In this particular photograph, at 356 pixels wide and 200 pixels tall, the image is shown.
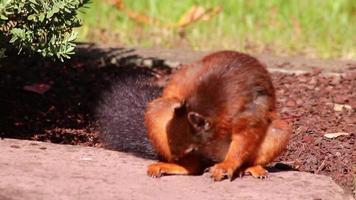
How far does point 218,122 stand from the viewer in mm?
5242

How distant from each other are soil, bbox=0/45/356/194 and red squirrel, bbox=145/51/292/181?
45 centimetres

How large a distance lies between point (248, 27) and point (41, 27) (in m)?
4.25

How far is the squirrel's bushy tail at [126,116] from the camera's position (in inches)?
237

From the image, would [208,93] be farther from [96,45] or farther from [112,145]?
[96,45]

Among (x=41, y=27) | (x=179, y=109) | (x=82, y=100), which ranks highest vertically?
(x=41, y=27)

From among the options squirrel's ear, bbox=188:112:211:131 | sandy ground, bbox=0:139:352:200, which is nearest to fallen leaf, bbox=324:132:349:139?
sandy ground, bbox=0:139:352:200

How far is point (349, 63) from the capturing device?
8.55 metres

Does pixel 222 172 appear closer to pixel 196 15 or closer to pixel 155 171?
pixel 155 171

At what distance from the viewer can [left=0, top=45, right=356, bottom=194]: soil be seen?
20.1ft

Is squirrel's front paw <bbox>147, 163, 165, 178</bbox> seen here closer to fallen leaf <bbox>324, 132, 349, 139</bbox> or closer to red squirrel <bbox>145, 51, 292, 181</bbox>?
red squirrel <bbox>145, 51, 292, 181</bbox>

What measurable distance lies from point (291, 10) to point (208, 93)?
533 cm

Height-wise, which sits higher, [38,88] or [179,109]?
[179,109]

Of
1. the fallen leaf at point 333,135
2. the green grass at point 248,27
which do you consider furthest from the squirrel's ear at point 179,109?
the green grass at point 248,27

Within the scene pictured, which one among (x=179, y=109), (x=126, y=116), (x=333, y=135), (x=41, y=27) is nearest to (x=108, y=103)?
(x=126, y=116)
